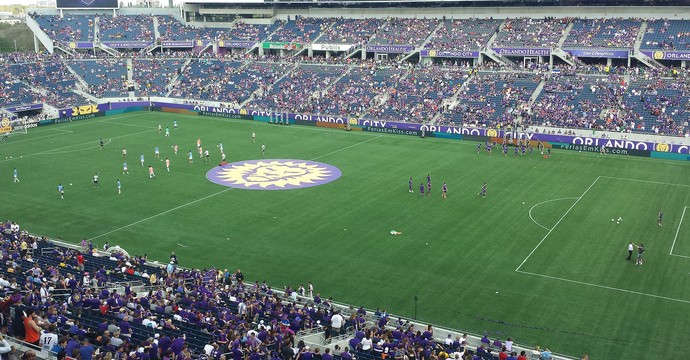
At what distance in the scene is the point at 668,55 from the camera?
74.9m

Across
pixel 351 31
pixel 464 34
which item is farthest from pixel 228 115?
pixel 464 34

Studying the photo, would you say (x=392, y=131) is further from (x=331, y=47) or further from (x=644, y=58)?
(x=644, y=58)

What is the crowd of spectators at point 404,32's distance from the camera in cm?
9294

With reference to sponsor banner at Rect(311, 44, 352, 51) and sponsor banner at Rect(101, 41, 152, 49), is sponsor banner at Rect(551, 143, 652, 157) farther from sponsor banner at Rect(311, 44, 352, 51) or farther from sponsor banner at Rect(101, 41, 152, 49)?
sponsor banner at Rect(101, 41, 152, 49)

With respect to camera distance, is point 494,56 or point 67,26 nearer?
point 494,56

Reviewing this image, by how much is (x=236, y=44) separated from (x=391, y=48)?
28669 millimetres

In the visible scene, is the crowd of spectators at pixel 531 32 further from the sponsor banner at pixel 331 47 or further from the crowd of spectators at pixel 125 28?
the crowd of spectators at pixel 125 28

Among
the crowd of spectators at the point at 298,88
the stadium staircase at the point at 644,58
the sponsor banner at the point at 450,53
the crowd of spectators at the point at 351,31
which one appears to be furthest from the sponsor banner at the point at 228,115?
the stadium staircase at the point at 644,58

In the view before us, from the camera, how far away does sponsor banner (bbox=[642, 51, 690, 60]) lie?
7375cm

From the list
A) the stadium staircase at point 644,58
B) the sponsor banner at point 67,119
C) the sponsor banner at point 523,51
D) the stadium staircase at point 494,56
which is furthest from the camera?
the stadium staircase at point 494,56

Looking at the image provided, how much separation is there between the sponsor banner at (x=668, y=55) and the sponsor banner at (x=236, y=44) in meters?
59.2

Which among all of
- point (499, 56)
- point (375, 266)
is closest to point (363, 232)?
point (375, 266)

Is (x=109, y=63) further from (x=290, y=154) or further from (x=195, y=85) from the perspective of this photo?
(x=290, y=154)

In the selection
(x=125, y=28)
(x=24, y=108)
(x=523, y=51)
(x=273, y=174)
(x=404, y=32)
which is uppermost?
(x=125, y=28)
